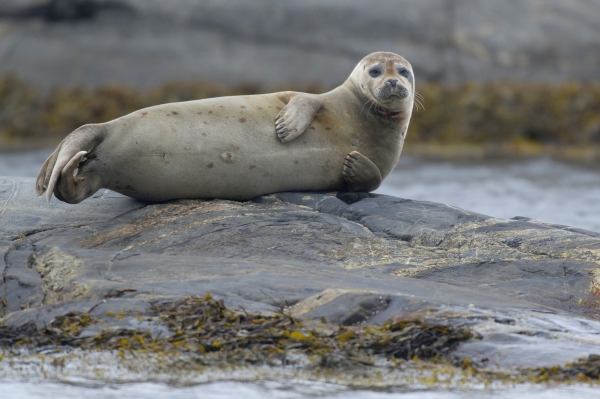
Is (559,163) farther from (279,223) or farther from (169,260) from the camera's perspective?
(169,260)

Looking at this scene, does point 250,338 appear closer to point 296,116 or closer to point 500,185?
point 296,116

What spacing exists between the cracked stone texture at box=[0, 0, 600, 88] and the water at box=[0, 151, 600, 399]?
4.03m

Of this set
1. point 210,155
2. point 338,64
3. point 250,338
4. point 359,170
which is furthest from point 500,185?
point 250,338

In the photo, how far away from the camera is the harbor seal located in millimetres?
6922

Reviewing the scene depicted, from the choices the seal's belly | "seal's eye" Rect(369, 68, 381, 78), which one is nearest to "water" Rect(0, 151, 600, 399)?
the seal's belly

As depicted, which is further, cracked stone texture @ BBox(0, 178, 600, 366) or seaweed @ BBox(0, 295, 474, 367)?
cracked stone texture @ BBox(0, 178, 600, 366)

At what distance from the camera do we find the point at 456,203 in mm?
14328

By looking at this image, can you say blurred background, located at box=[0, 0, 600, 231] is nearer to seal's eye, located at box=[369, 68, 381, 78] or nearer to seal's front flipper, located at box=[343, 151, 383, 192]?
seal's eye, located at box=[369, 68, 381, 78]

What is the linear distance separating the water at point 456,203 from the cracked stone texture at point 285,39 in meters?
4.03

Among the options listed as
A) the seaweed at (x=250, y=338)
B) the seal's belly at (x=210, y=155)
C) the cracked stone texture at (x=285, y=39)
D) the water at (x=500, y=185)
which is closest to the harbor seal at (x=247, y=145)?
the seal's belly at (x=210, y=155)

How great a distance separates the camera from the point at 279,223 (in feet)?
21.7

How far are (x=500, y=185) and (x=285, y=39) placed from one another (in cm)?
837

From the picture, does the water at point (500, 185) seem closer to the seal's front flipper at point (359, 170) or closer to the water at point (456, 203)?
the water at point (456, 203)

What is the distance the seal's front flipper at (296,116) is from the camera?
724cm
